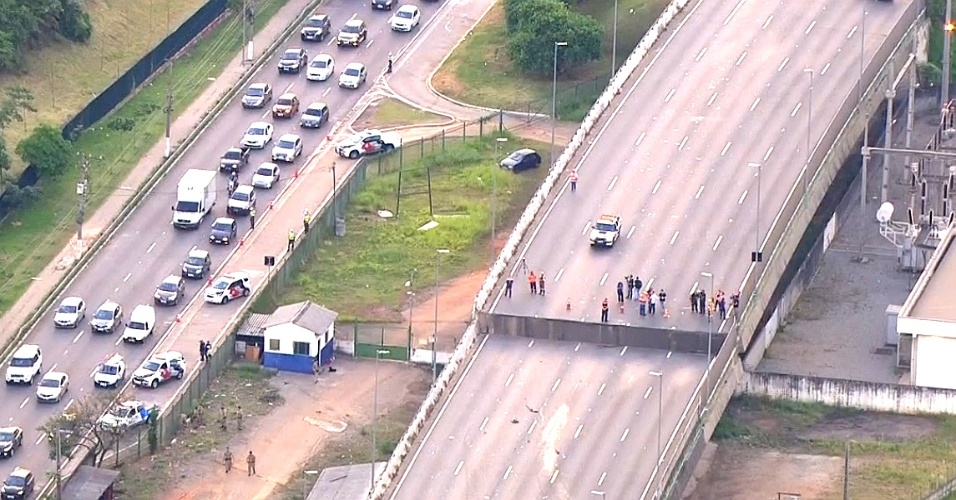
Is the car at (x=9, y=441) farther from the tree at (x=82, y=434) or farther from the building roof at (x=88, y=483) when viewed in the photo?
the building roof at (x=88, y=483)

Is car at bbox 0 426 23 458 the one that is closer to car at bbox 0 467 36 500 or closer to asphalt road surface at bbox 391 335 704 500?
car at bbox 0 467 36 500

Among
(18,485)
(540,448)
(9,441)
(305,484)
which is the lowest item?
(305,484)

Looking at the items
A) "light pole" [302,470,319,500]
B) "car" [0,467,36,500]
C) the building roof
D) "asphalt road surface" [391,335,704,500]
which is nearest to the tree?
the building roof

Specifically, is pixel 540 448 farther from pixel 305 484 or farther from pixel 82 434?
pixel 82 434

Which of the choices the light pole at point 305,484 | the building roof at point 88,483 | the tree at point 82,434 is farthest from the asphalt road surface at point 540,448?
the tree at point 82,434

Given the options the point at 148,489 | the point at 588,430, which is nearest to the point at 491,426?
the point at 588,430

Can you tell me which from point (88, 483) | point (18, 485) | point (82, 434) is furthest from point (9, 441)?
point (88, 483)
